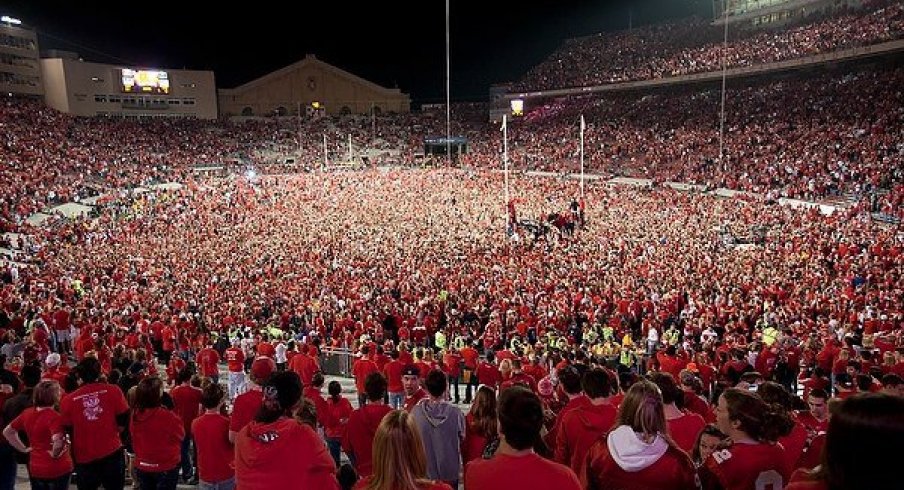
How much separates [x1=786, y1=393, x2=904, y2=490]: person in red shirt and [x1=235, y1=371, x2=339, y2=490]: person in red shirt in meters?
2.39

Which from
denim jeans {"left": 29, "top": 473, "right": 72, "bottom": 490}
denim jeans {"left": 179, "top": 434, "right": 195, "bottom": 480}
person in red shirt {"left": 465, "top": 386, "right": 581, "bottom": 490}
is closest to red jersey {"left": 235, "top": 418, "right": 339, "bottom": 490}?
person in red shirt {"left": 465, "top": 386, "right": 581, "bottom": 490}

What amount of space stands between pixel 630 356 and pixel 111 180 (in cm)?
3960

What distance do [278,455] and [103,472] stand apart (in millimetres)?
2976

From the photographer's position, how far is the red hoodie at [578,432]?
4.38 meters

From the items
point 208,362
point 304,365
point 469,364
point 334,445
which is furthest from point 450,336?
point 334,445

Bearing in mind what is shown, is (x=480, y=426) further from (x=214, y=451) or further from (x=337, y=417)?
(x=337, y=417)

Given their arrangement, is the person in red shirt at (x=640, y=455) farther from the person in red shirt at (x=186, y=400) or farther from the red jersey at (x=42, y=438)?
the person in red shirt at (x=186, y=400)

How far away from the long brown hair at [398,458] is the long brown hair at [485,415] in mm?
2047

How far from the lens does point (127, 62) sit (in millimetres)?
74812

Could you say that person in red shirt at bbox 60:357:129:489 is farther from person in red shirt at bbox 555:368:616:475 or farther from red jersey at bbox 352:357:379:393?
red jersey at bbox 352:357:379:393

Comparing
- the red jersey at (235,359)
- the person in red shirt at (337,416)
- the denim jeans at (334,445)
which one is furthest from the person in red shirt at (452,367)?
the person in red shirt at (337,416)

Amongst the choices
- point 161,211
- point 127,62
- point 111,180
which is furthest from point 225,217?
point 127,62

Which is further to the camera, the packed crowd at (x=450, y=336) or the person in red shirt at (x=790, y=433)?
the person in red shirt at (x=790, y=433)

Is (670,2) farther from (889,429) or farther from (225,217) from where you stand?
(889,429)
